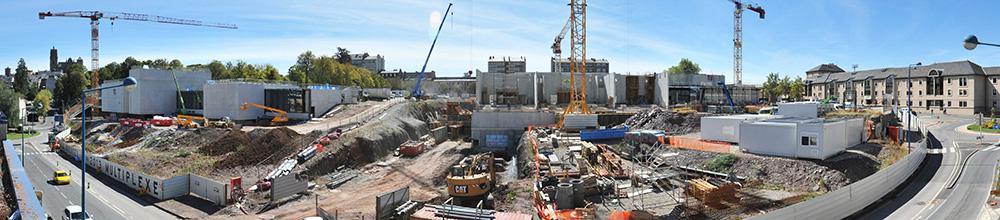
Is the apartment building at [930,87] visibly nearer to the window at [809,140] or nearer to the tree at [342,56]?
the window at [809,140]

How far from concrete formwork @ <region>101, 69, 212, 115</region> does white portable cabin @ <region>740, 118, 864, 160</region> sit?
2224 inches

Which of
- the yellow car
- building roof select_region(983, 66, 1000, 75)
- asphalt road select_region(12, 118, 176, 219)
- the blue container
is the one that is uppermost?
building roof select_region(983, 66, 1000, 75)

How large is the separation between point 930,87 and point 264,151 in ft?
237

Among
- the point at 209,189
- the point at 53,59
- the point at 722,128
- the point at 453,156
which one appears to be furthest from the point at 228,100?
the point at 53,59

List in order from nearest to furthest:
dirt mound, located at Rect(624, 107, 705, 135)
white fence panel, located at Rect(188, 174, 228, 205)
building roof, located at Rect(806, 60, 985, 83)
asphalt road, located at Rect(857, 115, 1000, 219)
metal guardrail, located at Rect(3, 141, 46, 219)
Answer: metal guardrail, located at Rect(3, 141, 46, 219), asphalt road, located at Rect(857, 115, 1000, 219), white fence panel, located at Rect(188, 174, 228, 205), dirt mound, located at Rect(624, 107, 705, 135), building roof, located at Rect(806, 60, 985, 83)

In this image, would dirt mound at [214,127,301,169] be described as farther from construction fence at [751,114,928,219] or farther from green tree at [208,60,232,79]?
green tree at [208,60,232,79]

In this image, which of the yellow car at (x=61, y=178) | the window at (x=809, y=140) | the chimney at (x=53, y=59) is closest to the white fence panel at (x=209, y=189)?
the yellow car at (x=61, y=178)

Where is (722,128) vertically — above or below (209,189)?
above

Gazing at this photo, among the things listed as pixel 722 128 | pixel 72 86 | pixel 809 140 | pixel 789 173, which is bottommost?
pixel 789 173

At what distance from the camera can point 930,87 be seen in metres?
64.8

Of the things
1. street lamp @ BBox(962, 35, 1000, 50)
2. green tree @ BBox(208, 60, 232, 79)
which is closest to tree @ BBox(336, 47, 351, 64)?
green tree @ BBox(208, 60, 232, 79)

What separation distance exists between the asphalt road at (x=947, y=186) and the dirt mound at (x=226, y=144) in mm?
37252

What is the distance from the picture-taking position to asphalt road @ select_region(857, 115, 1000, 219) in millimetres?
19688

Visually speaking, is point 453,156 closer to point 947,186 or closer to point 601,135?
point 601,135
